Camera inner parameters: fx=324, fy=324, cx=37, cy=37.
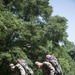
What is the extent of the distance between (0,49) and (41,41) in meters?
4.18

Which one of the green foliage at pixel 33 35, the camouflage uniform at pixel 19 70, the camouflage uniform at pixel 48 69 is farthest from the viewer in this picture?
the green foliage at pixel 33 35

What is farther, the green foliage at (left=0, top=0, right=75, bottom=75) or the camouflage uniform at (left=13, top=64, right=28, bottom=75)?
the green foliage at (left=0, top=0, right=75, bottom=75)

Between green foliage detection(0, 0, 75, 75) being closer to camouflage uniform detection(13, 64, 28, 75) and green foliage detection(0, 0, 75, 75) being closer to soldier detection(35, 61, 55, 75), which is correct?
camouflage uniform detection(13, 64, 28, 75)

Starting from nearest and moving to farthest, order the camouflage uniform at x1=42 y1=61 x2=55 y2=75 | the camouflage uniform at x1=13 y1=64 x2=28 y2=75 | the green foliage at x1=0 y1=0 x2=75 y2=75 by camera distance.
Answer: the camouflage uniform at x1=42 y1=61 x2=55 y2=75 < the camouflage uniform at x1=13 y1=64 x2=28 y2=75 < the green foliage at x1=0 y1=0 x2=75 y2=75

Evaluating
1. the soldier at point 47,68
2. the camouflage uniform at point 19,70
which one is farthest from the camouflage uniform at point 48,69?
the camouflage uniform at point 19,70

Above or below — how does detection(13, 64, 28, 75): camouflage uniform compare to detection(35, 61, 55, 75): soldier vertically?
above

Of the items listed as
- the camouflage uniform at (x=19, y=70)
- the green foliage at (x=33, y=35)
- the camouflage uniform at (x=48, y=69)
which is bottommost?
the camouflage uniform at (x=48, y=69)

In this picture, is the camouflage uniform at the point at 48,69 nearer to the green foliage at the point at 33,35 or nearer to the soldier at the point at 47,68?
the soldier at the point at 47,68

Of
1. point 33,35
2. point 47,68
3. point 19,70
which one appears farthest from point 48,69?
point 33,35

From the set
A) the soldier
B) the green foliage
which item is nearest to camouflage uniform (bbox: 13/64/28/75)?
the soldier

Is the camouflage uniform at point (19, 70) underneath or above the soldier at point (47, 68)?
above

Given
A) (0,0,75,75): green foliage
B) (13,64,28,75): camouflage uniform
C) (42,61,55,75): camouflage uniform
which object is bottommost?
(42,61,55,75): camouflage uniform

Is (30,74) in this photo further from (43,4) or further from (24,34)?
(43,4)

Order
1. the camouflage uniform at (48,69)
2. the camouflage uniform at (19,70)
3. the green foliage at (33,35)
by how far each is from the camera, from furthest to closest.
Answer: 1. the green foliage at (33,35)
2. the camouflage uniform at (19,70)
3. the camouflage uniform at (48,69)
